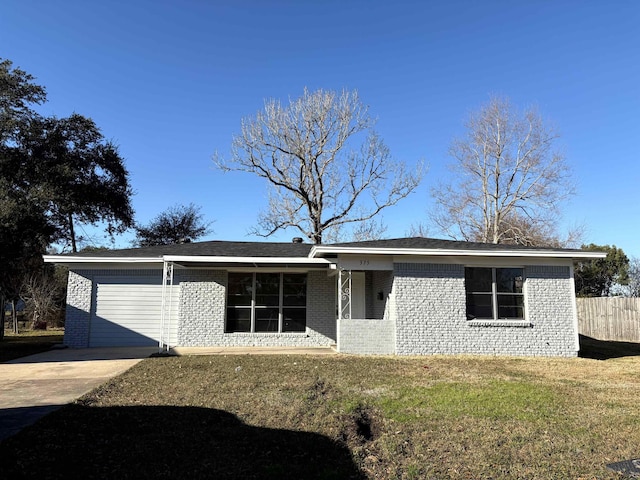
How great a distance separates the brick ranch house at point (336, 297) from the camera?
11836mm

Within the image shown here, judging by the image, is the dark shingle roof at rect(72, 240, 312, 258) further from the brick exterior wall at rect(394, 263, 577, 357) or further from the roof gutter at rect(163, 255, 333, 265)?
the brick exterior wall at rect(394, 263, 577, 357)

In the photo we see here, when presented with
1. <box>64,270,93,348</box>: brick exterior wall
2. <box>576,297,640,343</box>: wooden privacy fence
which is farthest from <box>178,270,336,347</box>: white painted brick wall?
<box>576,297,640,343</box>: wooden privacy fence

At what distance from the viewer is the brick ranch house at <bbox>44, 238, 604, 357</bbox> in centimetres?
1184

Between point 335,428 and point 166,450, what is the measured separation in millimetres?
1843

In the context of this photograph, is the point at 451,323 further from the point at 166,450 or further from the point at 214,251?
the point at 166,450

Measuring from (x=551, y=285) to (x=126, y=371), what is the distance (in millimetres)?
10716

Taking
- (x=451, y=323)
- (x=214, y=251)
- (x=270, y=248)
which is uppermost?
(x=270, y=248)

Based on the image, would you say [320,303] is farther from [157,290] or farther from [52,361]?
[52,361]

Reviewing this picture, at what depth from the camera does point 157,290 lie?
45.7 ft

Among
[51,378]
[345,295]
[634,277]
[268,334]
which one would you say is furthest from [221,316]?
[634,277]

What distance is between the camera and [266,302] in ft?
45.3

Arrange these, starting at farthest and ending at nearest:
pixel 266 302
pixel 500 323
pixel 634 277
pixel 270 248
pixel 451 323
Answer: pixel 634 277
pixel 270 248
pixel 266 302
pixel 500 323
pixel 451 323

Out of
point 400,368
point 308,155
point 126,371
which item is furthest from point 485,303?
point 308,155

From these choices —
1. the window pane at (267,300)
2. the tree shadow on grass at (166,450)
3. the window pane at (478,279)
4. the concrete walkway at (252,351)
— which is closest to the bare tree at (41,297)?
the concrete walkway at (252,351)
